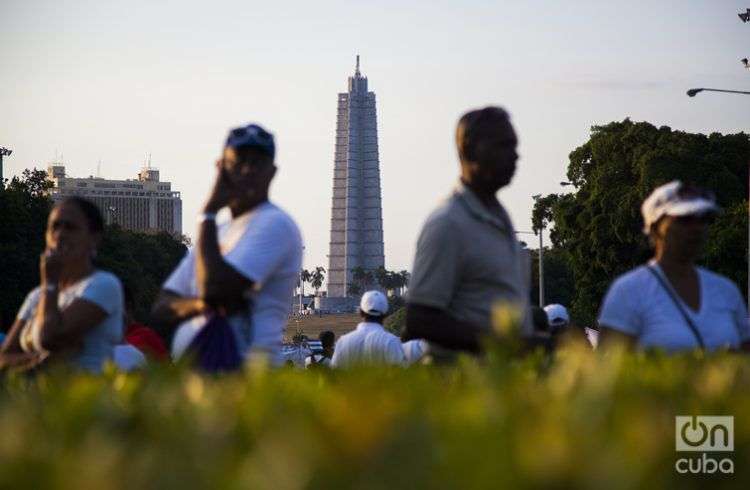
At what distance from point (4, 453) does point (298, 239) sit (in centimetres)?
390

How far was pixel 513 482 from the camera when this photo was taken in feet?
5.32

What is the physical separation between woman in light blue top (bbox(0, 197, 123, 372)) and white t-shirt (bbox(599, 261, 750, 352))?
181 centimetres

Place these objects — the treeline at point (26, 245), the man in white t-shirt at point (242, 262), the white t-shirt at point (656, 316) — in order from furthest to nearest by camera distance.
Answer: the treeline at point (26, 245), the white t-shirt at point (656, 316), the man in white t-shirt at point (242, 262)

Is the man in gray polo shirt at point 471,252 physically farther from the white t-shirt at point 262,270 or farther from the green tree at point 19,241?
the green tree at point 19,241

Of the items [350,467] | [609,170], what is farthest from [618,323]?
[609,170]

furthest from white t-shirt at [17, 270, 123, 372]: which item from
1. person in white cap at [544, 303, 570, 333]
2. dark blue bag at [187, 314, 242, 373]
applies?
person in white cap at [544, 303, 570, 333]

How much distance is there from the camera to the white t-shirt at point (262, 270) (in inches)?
215

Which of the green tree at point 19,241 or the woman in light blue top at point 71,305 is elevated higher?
the green tree at point 19,241

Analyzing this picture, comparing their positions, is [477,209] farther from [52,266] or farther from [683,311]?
[52,266]

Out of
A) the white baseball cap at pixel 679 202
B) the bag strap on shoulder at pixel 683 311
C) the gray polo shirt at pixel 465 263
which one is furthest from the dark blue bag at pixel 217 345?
the white baseball cap at pixel 679 202

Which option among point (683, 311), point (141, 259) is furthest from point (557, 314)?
point (141, 259)

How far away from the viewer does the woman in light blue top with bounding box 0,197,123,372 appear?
577 centimetres

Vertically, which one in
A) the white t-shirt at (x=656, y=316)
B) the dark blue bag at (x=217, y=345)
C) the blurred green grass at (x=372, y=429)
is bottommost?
the blurred green grass at (x=372, y=429)

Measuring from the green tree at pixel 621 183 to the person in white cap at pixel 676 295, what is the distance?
5074cm
